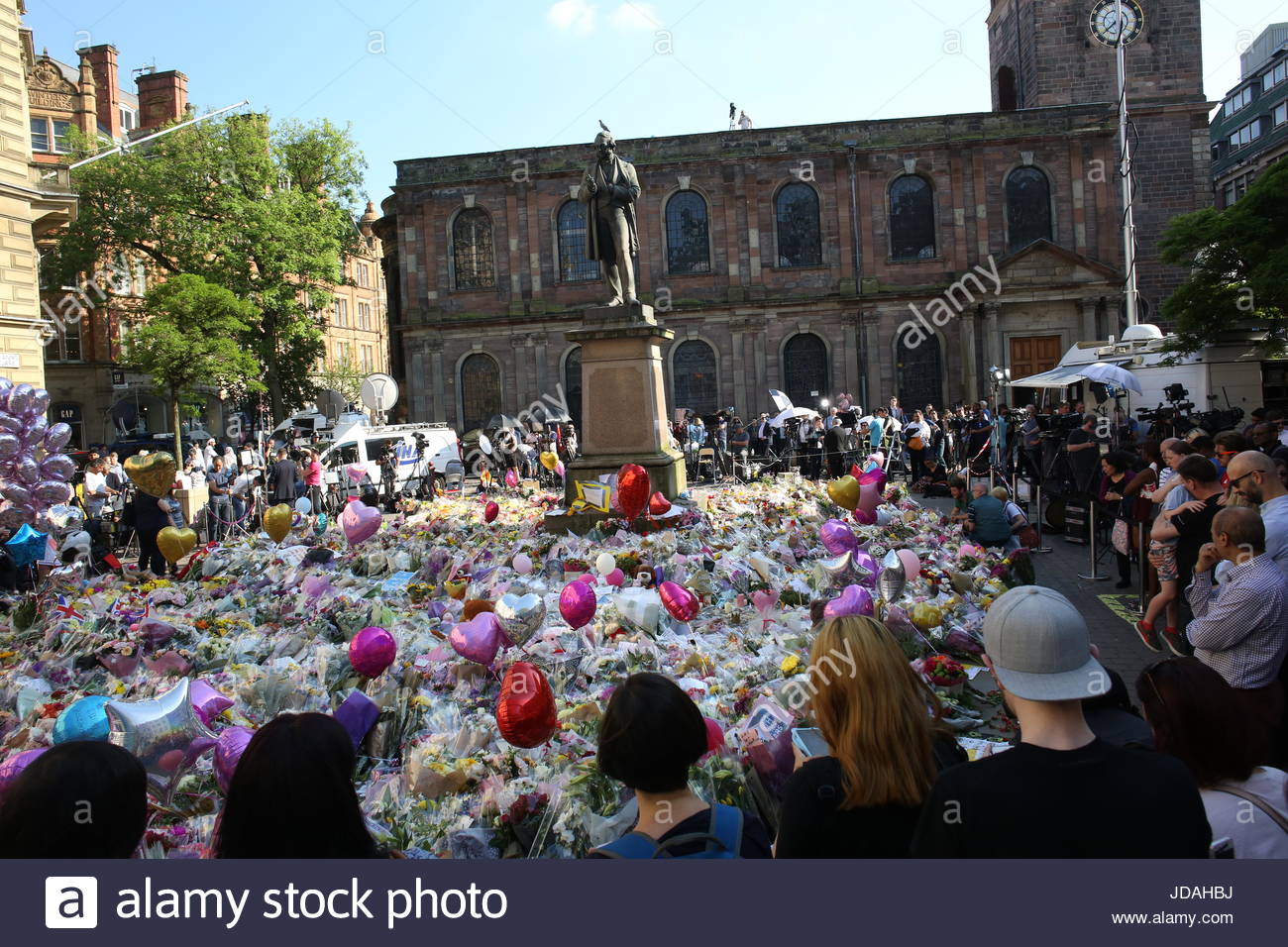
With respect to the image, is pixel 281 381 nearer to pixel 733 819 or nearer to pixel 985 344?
pixel 985 344

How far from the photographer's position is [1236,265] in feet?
66.4

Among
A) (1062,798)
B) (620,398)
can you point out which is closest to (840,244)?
(620,398)

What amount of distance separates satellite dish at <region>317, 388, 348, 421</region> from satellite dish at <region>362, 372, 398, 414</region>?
3140 mm

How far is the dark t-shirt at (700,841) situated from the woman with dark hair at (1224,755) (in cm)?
120

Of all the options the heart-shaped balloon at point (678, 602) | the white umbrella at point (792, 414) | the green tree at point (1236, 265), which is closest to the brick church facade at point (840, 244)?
the white umbrella at point (792, 414)

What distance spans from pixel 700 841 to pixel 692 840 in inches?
1.2

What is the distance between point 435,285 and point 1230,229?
91.3ft

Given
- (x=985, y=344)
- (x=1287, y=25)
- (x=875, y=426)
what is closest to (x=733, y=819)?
(x=875, y=426)

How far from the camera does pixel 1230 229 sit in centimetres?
1977

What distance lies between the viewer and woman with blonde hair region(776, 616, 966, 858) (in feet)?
8.43

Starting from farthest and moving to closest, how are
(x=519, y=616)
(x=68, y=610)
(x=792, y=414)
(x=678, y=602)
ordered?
1. (x=792, y=414)
2. (x=68, y=610)
3. (x=678, y=602)
4. (x=519, y=616)

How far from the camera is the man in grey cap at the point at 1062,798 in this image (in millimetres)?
2182

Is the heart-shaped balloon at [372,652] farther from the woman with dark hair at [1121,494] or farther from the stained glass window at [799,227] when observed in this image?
the stained glass window at [799,227]

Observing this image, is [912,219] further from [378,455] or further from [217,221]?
[217,221]
